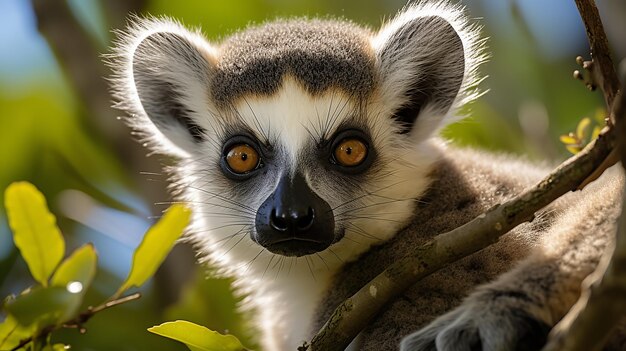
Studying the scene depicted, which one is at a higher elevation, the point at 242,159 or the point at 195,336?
the point at 242,159

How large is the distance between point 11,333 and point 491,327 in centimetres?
145

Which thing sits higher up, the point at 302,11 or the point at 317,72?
the point at 302,11

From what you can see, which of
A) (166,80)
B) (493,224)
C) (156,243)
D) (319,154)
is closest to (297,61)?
(319,154)

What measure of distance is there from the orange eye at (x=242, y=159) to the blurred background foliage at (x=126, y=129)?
0.95 meters

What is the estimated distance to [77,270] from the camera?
273 centimetres

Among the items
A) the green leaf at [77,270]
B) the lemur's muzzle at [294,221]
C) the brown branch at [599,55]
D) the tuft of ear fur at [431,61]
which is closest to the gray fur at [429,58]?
the tuft of ear fur at [431,61]

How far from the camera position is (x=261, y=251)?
169 inches

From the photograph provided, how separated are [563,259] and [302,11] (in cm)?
460

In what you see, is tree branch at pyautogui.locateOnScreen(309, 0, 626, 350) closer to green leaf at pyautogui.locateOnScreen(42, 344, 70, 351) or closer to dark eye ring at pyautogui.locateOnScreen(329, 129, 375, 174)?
green leaf at pyautogui.locateOnScreen(42, 344, 70, 351)

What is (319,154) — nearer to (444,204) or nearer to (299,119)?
(299,119)

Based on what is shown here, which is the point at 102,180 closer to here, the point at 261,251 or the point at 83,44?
the point at 83,44

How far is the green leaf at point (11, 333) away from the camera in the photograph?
2.62 meters

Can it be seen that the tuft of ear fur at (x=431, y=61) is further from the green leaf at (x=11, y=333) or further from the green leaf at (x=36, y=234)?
the green leaf at (x=11, y=333)

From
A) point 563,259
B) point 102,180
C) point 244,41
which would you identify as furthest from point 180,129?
point 563,259
